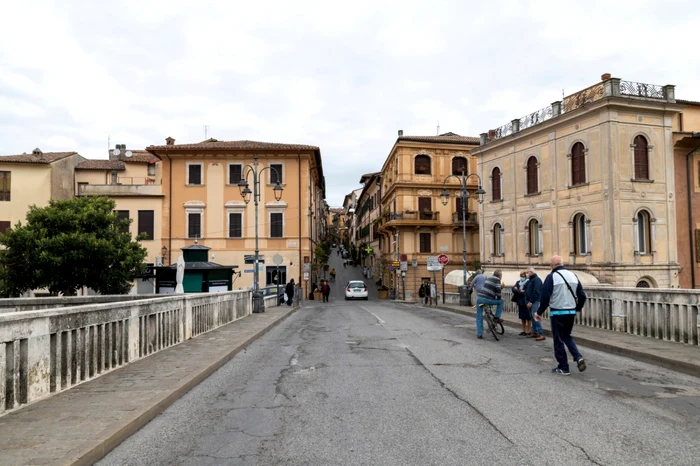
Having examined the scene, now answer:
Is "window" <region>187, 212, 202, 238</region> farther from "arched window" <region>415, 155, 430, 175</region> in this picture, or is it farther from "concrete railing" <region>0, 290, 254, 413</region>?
"concrete railing" <region>0, 290, 254, 413</region>

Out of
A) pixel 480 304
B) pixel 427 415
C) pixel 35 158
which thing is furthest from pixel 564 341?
pixel 35 158

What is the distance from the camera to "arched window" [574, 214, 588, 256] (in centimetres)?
2883

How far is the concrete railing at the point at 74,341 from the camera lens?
561 cm

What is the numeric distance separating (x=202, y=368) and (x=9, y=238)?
2589cm

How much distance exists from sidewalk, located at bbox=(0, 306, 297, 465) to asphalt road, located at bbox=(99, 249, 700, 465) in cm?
16

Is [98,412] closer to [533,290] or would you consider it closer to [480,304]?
[480,304]

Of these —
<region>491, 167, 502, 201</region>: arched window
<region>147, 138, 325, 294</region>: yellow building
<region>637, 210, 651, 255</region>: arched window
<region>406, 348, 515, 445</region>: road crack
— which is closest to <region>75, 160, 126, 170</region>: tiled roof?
<region>147, 138, 325, 294</region>: yellow building

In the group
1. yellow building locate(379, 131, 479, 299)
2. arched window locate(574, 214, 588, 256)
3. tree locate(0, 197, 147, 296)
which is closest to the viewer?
tree locate(0, 197, 147, 296)

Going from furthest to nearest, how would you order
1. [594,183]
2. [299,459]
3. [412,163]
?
[412,163]
[594,183]
[299,459]

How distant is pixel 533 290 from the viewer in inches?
492

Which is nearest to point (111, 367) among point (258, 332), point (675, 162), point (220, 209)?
point (258, 332)

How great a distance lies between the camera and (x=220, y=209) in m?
42.0

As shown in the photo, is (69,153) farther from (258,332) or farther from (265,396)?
(265,396)

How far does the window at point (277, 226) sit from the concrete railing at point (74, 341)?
30.4 metres
